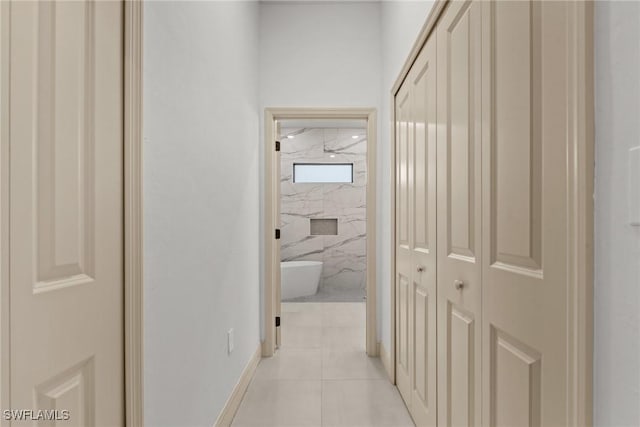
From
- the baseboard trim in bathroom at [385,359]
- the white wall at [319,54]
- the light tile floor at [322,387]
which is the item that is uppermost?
the white wall at [319,54]

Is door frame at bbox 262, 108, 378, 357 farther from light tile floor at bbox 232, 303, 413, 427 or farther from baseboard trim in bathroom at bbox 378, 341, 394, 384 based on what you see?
light tile floor at bbox 232, 303, 413, 427

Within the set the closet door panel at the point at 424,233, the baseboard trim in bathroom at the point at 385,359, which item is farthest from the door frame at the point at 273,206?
the closet door panel at the point at 424,233

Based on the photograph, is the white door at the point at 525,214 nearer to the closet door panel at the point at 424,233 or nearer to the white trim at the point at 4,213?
the closet door panel at the point at 424,233

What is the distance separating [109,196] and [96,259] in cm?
18

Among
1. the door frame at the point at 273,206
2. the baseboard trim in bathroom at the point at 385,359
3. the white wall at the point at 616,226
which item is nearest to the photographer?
the white wall at the point at 616,226

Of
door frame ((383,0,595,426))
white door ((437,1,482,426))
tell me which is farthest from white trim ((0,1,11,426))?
white door ((437,1,482,426))

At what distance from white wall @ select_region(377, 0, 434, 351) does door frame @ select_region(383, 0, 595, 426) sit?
55.8 inches

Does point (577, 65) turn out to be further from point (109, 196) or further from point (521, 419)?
point (109, 196)

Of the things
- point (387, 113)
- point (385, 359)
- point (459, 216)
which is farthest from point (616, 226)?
point (385, 359)

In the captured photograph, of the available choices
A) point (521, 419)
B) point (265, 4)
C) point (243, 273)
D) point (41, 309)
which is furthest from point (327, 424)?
point (265, 4)

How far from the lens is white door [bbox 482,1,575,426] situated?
2.47 feet

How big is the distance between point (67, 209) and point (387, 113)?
2.31m

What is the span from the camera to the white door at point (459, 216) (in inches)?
46.3

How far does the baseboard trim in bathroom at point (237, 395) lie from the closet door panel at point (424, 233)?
1.02 metres
